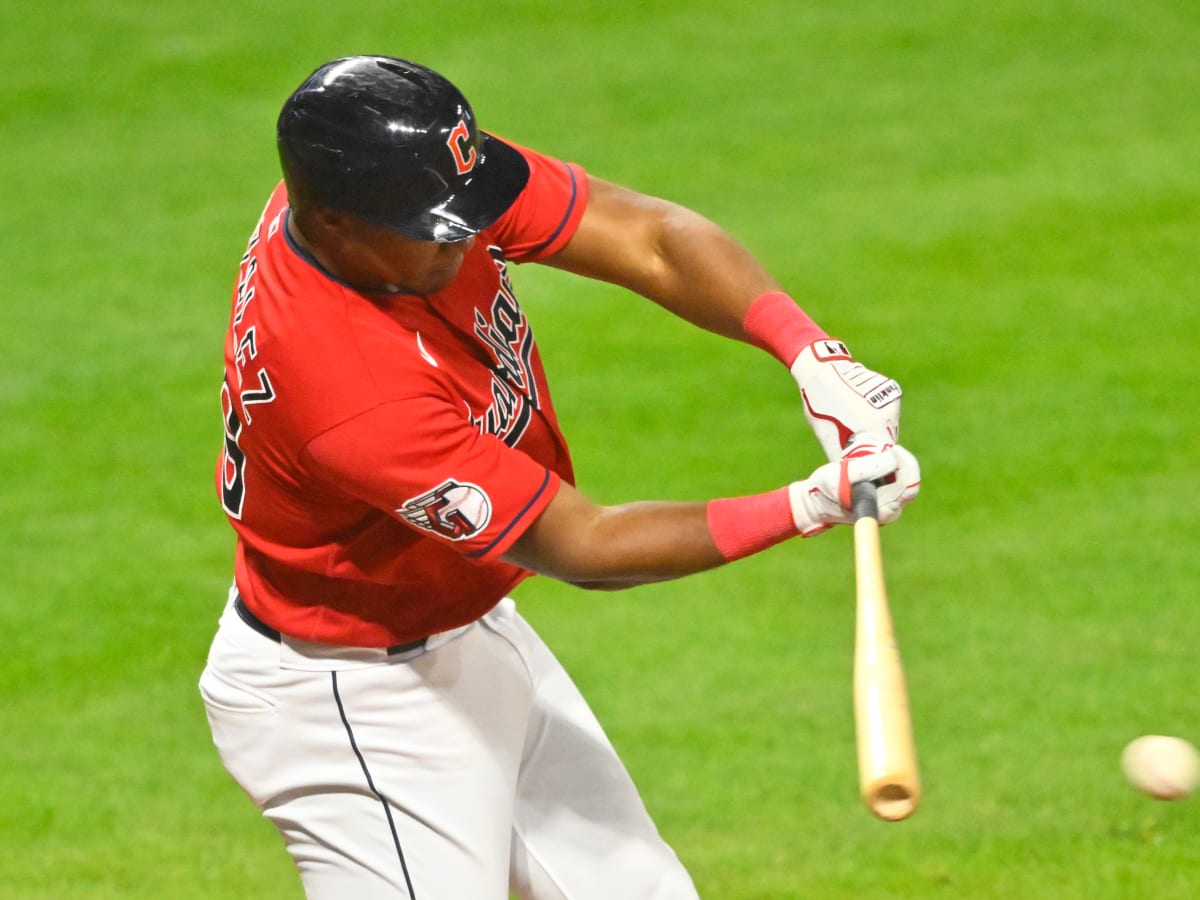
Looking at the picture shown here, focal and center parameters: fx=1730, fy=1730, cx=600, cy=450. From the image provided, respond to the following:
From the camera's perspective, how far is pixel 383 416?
3361 millimetres

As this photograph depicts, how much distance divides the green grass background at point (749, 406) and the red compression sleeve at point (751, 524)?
7.56 ft

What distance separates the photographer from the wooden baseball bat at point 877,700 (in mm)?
3289

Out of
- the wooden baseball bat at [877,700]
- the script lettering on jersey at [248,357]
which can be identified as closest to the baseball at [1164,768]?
the wooden baseball bat at [877,700]

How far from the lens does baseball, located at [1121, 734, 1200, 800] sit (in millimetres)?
4879

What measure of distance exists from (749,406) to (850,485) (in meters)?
5.87

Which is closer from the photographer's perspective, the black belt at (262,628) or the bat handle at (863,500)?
the bat handle at (863,500)

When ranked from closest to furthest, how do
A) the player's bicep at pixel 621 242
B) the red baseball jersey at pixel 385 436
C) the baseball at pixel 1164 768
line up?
the red baseball jersey at pixel 385 436 → the player's bicep at pixel 621 242 → the baseball at pixel 1164 768

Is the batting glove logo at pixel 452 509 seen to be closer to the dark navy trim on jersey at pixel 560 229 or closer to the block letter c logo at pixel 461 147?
the block letter c logo at pixel 461 147

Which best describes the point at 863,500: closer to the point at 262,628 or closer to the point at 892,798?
the point at 892,798

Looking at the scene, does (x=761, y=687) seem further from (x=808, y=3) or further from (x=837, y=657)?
(x=808, y=3)

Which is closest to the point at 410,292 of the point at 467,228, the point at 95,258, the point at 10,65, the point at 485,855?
the point at 467,228

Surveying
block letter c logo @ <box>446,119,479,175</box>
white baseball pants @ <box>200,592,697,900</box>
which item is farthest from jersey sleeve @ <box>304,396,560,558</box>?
white baseball pants @ <box>200,592,697,900</box>

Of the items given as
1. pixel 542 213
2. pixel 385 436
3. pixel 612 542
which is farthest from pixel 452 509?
pixel 542 213

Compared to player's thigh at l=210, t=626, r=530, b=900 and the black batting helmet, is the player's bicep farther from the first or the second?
player's thigh at l=210, t=626, r=530, b=900
